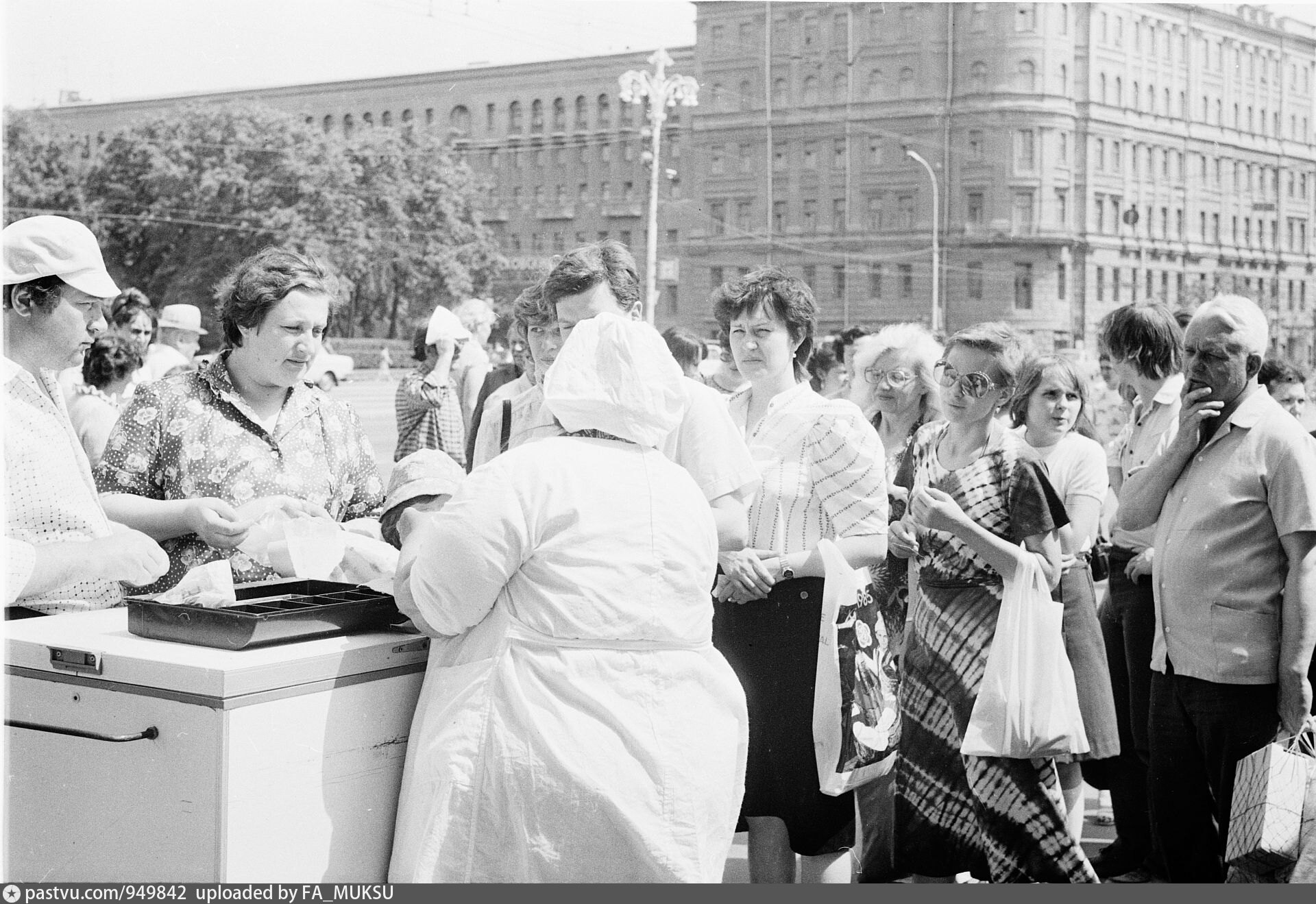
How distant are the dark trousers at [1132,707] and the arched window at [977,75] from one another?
3208cm

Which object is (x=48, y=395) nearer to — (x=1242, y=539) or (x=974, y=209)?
(x=1242, y=539)

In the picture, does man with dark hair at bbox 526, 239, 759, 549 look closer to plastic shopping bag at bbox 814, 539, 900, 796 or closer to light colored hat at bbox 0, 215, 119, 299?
plastic shopping bag at bbox 814, 539, 900, 796

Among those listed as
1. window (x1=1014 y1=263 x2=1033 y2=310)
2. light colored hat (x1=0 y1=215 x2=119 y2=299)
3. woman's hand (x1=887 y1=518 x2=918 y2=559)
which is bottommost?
woman's hand (x1=887 y1=518 x2=918 y2=559)

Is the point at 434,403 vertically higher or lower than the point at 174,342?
lower

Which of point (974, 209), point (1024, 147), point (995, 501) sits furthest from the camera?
point (974, 209)

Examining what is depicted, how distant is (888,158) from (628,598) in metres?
35.3

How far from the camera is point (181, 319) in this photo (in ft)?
23.4

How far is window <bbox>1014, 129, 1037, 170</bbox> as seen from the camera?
1419 inches

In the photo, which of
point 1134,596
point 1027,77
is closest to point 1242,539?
point 1134,596

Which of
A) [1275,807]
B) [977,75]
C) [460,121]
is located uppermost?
[460,121]

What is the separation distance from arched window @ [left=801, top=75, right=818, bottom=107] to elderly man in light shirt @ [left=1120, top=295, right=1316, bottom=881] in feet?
98.6

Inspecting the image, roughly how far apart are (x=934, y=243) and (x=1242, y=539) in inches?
1379

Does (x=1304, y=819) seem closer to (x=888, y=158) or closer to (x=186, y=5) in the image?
(x=186, y=5)

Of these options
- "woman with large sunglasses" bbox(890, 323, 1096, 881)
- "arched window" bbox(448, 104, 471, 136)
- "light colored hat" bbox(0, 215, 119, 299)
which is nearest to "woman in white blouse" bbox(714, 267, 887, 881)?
"woman with large sunglasses" bbox(890, 323, 1096, 881)
